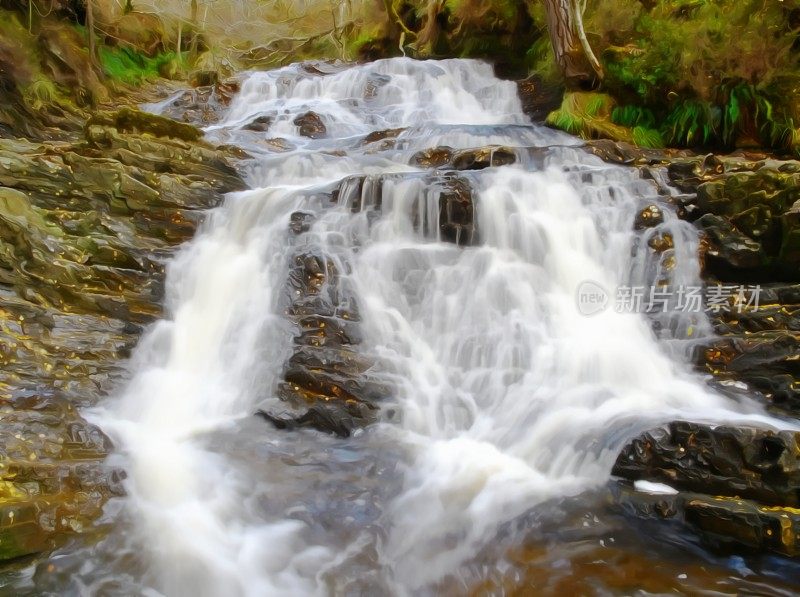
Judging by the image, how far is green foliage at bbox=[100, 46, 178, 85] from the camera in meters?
13.3

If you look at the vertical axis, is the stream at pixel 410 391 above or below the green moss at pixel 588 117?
below

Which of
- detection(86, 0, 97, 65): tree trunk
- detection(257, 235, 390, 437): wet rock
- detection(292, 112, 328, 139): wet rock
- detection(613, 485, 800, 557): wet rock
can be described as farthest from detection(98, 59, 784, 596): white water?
detection(86, 0, 97, 65): tree trunk

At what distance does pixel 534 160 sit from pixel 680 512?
4.73 metres

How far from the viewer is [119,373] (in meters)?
4.96

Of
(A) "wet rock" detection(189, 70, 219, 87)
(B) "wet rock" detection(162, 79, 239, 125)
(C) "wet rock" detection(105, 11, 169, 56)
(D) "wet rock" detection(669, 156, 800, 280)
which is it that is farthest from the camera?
(A) "wet rock" detection(189, 70, 219, 87)

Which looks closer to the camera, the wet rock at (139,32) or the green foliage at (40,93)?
the green foliage at (40,93)

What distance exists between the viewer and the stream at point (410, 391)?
3.38 m

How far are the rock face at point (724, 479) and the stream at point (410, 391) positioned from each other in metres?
0.15

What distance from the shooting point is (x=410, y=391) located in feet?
16.3

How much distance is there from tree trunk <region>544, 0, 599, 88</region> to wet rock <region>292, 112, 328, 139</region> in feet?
15.0

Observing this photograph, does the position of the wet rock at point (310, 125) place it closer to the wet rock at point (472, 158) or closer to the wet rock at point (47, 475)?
the wet rock at point (472, 158)

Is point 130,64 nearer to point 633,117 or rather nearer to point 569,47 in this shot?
point 569,47

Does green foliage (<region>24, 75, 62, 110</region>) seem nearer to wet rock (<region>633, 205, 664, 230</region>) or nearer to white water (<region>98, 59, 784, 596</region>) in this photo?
white water (<region>98, 59, 784, 596</region>)

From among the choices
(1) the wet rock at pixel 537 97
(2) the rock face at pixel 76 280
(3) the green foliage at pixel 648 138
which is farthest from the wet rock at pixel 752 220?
(2) the rock face at pixel 76 280
